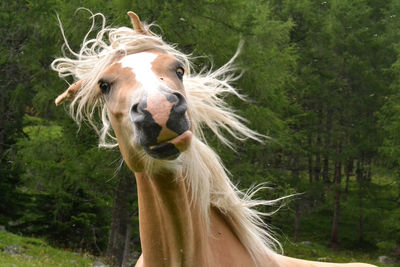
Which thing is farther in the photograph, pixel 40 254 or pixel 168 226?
pixel 40 254

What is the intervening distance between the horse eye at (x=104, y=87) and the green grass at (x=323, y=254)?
15.7 meters

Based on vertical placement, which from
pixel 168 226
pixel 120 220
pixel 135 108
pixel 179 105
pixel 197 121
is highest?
pixel 179 105

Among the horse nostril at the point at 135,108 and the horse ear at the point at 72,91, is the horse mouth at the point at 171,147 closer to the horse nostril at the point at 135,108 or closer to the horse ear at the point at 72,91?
the horse nostril at the point at 135,108

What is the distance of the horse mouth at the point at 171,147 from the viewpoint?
98.9 inches

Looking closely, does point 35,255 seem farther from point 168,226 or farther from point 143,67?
point 143,67

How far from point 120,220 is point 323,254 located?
35.1 feet

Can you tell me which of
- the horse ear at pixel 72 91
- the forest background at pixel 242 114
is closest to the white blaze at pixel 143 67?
the horse ear at pixel 72 91

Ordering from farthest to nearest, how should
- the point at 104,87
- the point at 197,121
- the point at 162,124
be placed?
the point at 197,121, the point at 104,87, the point at 162,124

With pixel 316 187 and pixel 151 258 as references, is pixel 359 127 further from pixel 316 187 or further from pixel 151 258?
pixel 151 258

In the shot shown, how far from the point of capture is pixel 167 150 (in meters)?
2.53

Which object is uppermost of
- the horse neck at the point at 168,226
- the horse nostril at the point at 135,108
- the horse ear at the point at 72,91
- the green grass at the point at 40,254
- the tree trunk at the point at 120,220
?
the horse nostril at the point at 135,108

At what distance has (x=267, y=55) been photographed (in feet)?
43.4

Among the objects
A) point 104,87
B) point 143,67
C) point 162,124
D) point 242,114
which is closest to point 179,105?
point 162,124

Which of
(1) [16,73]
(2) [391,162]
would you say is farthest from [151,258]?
(2) [391,162]
